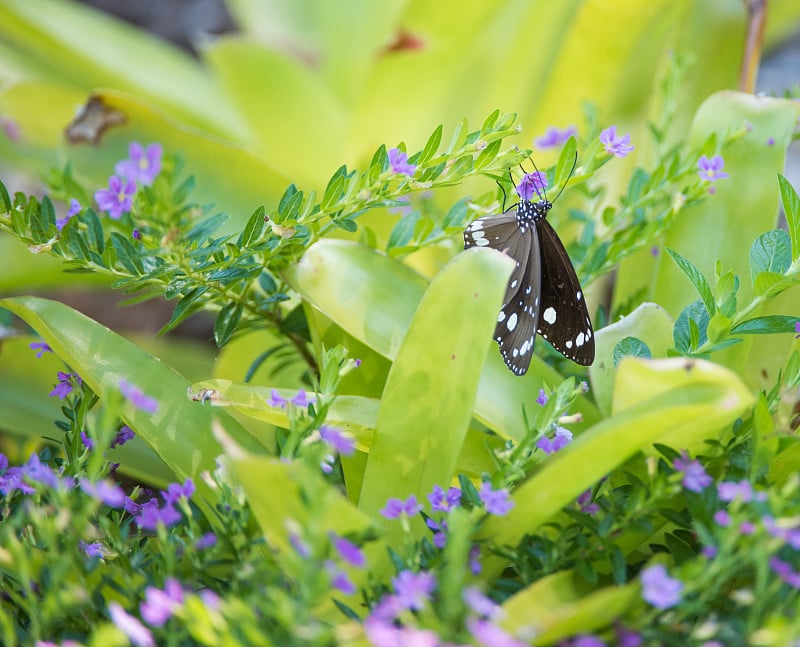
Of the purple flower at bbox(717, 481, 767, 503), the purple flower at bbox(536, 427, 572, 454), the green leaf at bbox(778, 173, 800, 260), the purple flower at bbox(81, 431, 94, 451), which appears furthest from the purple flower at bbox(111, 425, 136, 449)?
the green leaf at bbox(778, 173, 800, 260)

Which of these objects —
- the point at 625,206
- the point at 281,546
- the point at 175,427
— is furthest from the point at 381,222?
the point at 281,546

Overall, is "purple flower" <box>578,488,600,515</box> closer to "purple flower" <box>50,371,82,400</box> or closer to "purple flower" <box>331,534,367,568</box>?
"purple flower" <box>331,534,367,568</box>

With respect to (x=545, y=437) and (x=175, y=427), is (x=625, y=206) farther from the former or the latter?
(x=175, y=427)

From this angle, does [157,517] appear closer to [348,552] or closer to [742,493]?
[348,552]

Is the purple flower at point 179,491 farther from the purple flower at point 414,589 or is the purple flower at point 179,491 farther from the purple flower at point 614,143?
the purple flower at point 614,143

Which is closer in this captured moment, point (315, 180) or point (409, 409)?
point (409, 409)
